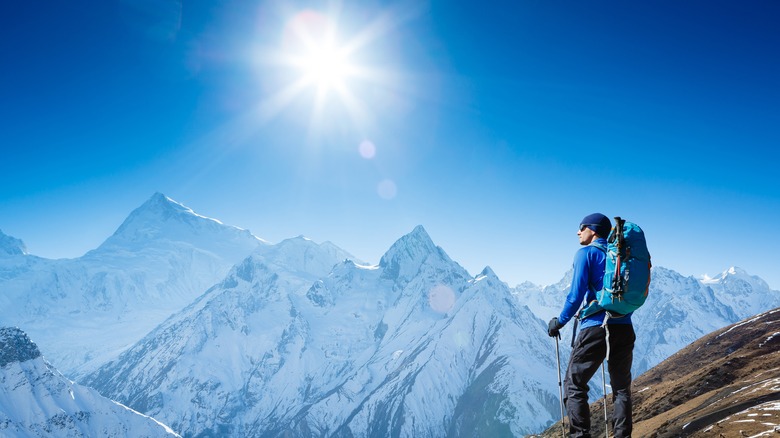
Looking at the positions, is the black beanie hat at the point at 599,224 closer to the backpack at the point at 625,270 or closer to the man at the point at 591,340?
the man at the point at 591,340

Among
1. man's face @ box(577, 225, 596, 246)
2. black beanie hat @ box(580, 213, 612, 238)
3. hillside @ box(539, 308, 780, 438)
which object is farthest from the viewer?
hillside @ box(539, 308, 780, 438)

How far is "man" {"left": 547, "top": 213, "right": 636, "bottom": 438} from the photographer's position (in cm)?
898

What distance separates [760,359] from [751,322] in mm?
75904

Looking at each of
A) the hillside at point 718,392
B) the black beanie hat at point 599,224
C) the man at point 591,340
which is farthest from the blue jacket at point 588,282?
the hillside at point 718,392

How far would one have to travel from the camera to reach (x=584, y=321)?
31.0 ft

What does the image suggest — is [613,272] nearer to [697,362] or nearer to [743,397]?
[743,397]

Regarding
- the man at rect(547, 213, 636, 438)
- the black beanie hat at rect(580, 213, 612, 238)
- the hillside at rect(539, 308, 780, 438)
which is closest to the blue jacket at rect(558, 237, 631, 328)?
the man at rect(547, 213, 636, 438)

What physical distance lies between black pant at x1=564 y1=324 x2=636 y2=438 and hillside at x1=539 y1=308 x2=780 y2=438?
1336 cm

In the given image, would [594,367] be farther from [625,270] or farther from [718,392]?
[718,392]

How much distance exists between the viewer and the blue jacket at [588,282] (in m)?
8.98

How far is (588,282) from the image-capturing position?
30.1 ft

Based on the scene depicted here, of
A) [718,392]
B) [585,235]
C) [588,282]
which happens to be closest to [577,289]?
[588,282]

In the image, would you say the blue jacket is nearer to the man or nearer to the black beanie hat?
the man

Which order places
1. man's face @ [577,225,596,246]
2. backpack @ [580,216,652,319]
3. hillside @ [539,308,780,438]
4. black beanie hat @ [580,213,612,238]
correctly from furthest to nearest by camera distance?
hillside @ [539,308,780,438] → man's face @ [577,225,596,246] → black beanie hat @ [580,213,612,238] → backpack @ [580,216,652,319]
